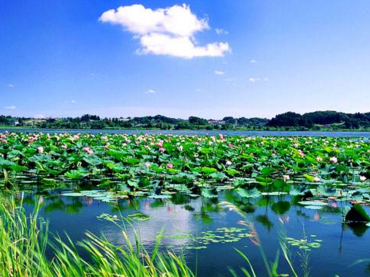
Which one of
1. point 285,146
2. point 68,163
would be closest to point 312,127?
point 285,146

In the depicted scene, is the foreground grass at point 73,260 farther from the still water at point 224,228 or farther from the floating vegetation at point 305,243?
the floating vegetation at point 305,243

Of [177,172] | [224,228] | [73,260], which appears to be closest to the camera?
[73,260]

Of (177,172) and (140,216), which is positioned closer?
(140,216)

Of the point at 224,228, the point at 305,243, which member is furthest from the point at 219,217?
the point at 305,243

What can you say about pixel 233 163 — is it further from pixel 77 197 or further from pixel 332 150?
pixel 77 197

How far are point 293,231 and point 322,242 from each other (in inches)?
15.1

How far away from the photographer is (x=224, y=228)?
4098 mm

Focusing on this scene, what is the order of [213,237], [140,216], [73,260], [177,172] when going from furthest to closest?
1. [177,172]
2. [140,216]
3. [213,237]
4. [73,260]

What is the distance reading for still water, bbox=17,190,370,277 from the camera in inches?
124

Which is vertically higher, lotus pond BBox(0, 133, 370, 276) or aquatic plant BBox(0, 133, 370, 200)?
aquatic plant BBox(0, 133, 370, 200)

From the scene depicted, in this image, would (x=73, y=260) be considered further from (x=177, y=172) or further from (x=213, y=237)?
(x=177, y=172)

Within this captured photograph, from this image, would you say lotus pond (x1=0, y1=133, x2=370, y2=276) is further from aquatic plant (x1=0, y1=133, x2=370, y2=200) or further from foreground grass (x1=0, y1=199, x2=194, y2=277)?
foreground grass (x1=0, y1=199, x2=194, y2=277)

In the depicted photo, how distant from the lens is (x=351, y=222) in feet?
14.4

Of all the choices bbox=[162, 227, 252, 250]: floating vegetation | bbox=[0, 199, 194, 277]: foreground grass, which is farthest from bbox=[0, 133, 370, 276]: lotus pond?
bbox=[0, 199, 194, 277]: foreground grass
